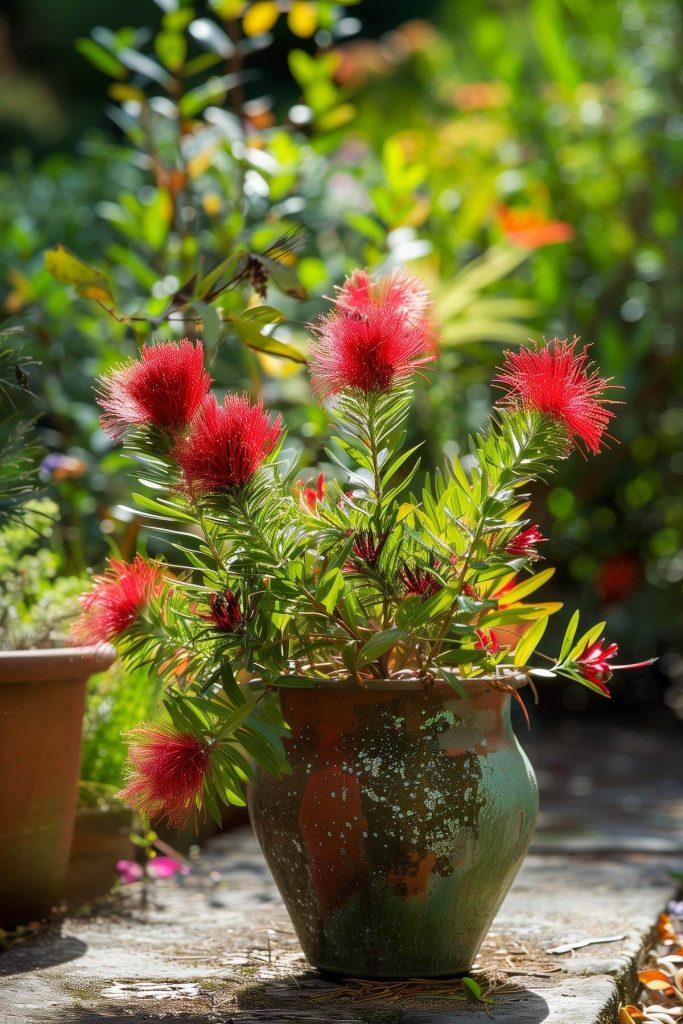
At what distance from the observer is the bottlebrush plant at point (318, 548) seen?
170 cm

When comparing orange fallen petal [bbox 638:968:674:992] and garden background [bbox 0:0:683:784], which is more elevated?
garden background [bbox 0:0:683:784]

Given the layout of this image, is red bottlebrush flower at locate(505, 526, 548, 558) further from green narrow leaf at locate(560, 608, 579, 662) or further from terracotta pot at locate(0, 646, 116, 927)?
terracotta pot at locate(0, 646, 116, 927)

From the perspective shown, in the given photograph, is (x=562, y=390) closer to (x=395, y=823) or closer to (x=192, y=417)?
(x=192, y=417)

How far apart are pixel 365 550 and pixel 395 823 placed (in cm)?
40

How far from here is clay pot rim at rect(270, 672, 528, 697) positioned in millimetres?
1801

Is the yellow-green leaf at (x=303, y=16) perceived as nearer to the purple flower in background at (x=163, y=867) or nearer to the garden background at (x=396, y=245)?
the garden background at (x=396, y=245)

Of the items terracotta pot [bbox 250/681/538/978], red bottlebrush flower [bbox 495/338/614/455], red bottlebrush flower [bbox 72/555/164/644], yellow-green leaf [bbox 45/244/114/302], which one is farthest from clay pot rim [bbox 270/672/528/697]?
yellow-green leaf [bbox 45/244/114/302]

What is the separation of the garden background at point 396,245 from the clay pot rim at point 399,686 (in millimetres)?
628

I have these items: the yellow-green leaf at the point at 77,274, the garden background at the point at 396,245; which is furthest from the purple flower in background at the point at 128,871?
the yellow-green leaf at the point at 77,274

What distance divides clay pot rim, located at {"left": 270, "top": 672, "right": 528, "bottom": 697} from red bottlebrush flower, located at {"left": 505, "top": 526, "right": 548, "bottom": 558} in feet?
0.64

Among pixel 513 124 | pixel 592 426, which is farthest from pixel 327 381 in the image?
pixel 513 124

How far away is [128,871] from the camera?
269 centimetres

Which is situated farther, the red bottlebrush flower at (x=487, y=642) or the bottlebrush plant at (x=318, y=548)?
the red bottlebrush flower at (x=487, y=642)

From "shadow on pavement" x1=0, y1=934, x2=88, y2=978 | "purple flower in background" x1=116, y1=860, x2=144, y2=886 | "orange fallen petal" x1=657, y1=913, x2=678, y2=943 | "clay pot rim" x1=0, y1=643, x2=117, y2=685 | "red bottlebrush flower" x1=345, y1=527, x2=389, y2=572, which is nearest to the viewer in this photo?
"red bottlebrush flower" x1=345, y1=527, x2=389, y2=572
